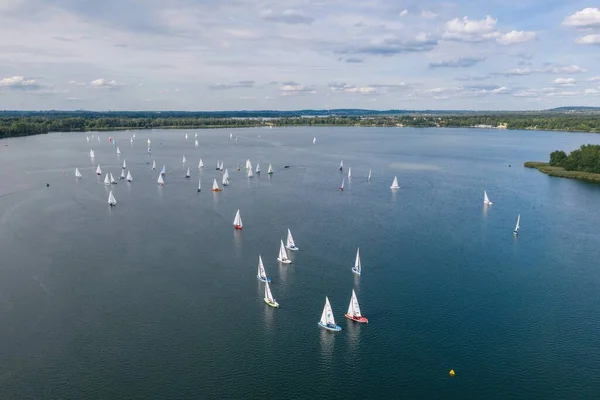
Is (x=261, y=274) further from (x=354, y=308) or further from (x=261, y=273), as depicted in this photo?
(x=354, y=308)

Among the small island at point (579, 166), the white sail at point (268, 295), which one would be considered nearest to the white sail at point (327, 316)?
the white sail at point (268, 295)

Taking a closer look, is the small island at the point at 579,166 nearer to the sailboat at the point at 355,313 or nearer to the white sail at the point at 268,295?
the sailboat at the point at 355,313

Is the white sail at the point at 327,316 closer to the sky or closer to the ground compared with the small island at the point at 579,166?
closer to the ground

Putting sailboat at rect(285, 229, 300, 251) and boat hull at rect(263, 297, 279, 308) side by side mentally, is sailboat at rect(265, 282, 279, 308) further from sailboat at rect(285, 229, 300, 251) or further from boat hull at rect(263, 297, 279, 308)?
sailboat at rect(285, 229, 300, 251)

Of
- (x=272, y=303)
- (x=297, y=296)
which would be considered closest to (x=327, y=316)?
(x=272, y=303)

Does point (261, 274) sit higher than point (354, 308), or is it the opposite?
point (261, 274)

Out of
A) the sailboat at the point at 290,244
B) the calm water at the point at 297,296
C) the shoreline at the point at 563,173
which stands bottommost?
the calm water at the point at 297,296

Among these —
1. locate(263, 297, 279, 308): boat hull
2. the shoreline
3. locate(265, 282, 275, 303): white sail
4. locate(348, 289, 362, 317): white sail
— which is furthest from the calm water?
the shoreline

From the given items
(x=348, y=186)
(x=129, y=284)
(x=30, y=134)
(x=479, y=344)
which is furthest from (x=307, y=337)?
(x=30, y=134)
